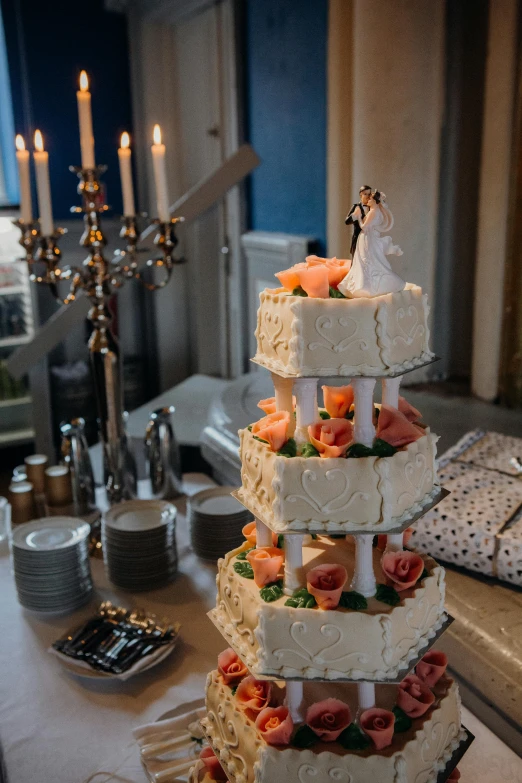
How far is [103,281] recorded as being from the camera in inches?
79.7

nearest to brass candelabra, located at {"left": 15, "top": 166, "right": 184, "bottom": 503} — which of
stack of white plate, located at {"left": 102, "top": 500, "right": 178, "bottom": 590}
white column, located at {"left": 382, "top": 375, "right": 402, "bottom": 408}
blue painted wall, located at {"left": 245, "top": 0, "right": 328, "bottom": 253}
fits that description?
stack of white plate, located at {"left": 102, "top": 500, "right": 178, "bottom": 590}

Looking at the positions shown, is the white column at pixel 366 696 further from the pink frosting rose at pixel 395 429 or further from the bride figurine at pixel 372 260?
the bride figurine at pixel 372 260

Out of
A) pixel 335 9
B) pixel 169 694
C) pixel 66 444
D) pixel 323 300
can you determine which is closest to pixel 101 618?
pixel 169 694

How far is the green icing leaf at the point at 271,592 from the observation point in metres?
1.10

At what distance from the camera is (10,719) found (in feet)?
4.58

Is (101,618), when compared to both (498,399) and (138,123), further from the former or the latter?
(138,123)

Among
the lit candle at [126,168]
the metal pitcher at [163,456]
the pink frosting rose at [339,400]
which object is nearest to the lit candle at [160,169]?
the lit candle at [126,168]

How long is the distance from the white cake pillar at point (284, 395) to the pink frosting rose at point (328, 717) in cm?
42

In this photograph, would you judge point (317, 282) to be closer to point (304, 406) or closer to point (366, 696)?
point (304, 406)

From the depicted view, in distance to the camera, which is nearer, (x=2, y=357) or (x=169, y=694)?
(x=169, y=694)

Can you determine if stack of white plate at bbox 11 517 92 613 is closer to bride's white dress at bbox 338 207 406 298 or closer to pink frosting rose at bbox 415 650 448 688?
pink frosting rose at bbox 415 650 448 688

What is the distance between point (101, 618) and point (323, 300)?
996mm

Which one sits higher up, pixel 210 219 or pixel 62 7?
pixel 62 7

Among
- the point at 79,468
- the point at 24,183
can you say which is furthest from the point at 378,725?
the point at 24,183
